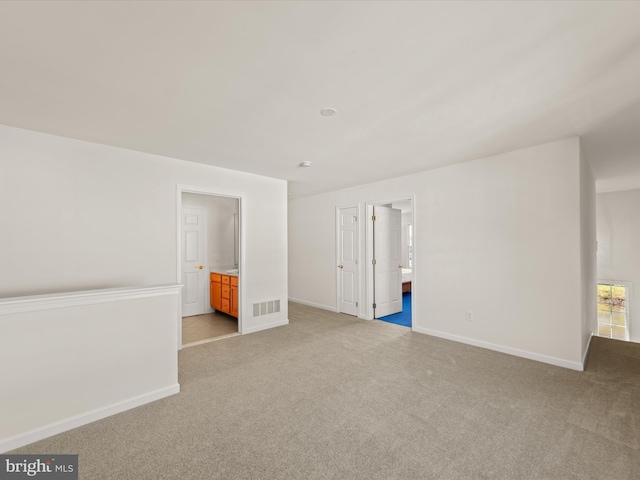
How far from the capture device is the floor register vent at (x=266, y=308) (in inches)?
181

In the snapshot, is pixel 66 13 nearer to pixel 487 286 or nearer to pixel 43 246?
pixel 43 246

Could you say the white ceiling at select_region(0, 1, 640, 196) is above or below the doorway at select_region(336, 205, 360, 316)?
above

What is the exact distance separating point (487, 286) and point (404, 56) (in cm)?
314

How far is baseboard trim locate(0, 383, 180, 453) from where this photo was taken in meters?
1.95

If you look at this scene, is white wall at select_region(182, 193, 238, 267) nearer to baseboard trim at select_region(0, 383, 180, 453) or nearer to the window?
baseboard trim at select_region(0, 383, 180, 453)

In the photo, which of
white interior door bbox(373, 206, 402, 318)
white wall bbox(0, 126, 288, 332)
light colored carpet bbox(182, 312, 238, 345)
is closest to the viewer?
white wall bbox(0, 126, 288, 332)

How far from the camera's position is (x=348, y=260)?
5594 mm

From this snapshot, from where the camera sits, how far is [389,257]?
5625 mm

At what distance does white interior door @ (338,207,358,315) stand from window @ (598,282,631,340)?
5.66 m

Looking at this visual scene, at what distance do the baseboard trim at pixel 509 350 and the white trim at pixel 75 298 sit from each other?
3573mm

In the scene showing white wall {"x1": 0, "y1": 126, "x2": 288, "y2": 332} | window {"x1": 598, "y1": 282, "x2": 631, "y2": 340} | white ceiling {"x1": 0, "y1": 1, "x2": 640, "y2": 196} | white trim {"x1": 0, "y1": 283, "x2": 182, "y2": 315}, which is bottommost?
window {"x1": 598, "y1": 282, "x2": 631, "y2": 340}

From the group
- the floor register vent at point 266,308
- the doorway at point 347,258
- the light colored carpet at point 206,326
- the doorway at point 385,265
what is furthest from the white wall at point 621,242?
the light colored carpet at point 206,326

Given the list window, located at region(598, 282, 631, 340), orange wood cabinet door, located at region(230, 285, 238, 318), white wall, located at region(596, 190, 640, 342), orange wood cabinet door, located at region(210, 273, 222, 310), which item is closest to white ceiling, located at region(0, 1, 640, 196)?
orange wood cabinet door, located at region(230, 285, 238, 318)
